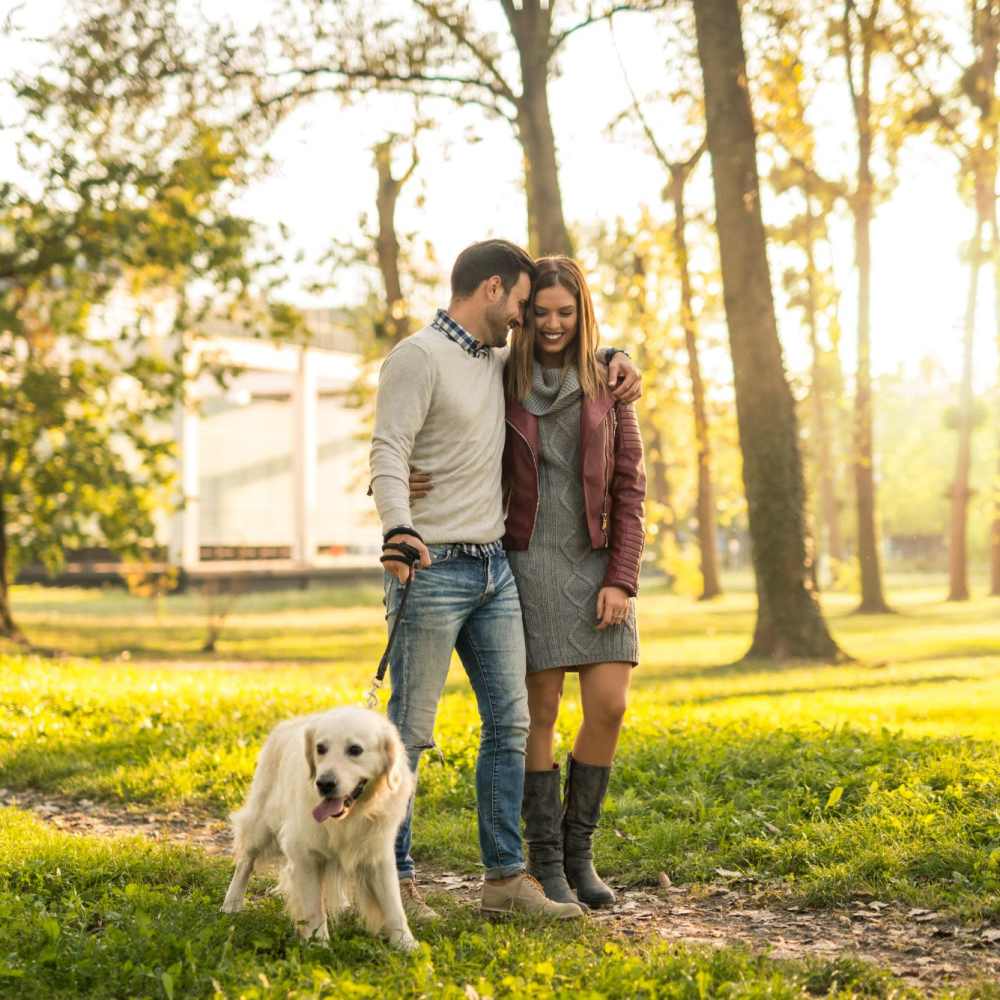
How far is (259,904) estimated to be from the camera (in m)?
5.90

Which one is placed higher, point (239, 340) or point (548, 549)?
point (239, 340)

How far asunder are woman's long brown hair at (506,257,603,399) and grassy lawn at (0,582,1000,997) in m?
2.21

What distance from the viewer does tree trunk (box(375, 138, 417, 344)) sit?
28578 millimetres

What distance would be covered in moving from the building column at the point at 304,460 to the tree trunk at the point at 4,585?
85.0ft

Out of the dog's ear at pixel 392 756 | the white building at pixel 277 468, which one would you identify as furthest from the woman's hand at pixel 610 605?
the white building at pixel 277 468

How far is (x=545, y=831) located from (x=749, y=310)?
11.3 meters

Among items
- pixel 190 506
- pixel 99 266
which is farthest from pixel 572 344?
pixel 190 506

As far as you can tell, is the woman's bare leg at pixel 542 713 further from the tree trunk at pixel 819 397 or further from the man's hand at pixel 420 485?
the tree trunk at pixel 819 397

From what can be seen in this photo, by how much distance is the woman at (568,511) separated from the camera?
5738 millimetres

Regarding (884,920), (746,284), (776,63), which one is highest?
(776,63)

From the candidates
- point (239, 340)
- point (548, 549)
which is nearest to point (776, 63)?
point (548, 549)

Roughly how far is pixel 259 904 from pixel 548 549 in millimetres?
1951

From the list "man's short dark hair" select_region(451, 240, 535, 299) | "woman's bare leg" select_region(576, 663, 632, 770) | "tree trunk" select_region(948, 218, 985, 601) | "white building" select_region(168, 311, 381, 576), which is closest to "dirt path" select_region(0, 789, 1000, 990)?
"woman's bare leg" select_region(576, 663, 632, 770)

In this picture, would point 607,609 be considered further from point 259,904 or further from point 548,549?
point 259,904
